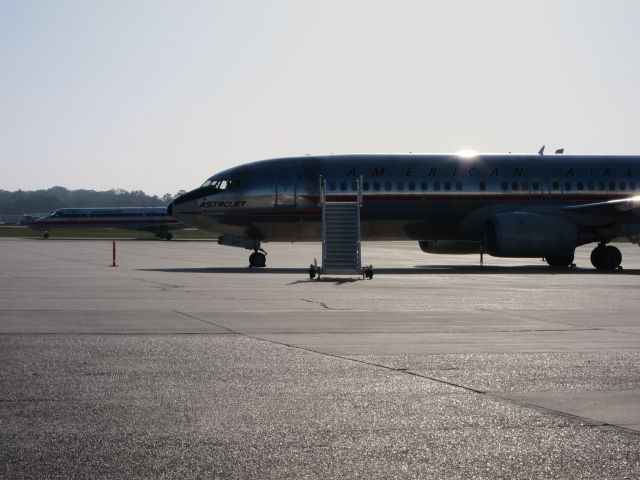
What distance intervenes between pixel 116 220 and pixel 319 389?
92.7 meters

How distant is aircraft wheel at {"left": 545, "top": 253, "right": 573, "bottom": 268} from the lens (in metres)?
39.4

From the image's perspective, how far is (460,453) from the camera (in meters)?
7.32

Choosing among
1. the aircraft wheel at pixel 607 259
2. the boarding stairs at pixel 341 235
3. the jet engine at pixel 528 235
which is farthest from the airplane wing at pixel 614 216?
the boarding stairs at pixel 341 235

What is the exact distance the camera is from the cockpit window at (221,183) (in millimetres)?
38250

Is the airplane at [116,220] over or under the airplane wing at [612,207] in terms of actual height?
under

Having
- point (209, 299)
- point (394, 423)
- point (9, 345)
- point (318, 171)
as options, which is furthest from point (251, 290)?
point (394, 423)

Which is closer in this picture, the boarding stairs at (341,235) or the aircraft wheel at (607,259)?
the boarding stairs at (341,235)

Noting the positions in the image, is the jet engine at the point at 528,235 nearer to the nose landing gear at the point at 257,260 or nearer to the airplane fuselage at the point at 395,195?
the airplane fuselage at the point at 395,195

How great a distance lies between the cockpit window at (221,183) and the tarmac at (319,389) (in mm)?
17454

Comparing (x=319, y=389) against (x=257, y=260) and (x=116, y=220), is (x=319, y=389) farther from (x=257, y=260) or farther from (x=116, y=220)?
(x=116, y=220)

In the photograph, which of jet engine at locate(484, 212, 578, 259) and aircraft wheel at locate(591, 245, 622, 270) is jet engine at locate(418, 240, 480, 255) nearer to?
jet engine at locate(484, 212, 578, 259)

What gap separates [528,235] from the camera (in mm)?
36406

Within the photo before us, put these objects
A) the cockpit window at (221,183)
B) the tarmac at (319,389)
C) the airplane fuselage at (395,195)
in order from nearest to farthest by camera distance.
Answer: the tarmac at (319,389)
the airplane fuselage at (395,195)
the cockpit window at (221,183)

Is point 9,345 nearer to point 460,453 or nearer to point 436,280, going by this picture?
point 460,453
